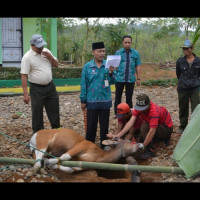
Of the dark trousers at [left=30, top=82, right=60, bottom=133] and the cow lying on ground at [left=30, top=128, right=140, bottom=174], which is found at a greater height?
the dark trousers at [left=30, top=82, right=60, bottom=133]

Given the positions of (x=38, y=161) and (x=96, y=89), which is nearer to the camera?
(x=38, y=161)

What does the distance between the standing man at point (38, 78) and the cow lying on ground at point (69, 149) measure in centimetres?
73

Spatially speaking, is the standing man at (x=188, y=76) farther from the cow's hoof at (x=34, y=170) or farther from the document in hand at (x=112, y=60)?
the cow's hoof at (x=34, y=170)

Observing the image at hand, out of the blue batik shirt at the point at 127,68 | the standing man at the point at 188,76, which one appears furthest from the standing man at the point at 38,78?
the standing man at the point at 188,76

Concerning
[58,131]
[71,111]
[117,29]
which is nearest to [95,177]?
[58,131]

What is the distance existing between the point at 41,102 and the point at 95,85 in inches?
41.1

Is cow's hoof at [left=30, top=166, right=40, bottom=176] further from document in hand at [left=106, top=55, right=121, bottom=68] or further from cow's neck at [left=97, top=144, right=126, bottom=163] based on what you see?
document in hand at [left=106, top=55, right=121, bottom=68]

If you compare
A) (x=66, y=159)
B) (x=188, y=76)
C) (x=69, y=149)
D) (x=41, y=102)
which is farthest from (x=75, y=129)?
(x=188, y=76)

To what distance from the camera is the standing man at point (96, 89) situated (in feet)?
18.2

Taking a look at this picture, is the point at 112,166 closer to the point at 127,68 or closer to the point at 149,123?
the point at 149,123

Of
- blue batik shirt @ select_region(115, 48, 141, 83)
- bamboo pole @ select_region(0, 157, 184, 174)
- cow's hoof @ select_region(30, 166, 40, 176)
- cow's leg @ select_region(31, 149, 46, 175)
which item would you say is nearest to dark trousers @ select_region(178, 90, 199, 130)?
blue batik shirt @ select_region(115, 48, 141, 83)

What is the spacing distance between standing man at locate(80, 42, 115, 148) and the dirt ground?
1015 millimetres

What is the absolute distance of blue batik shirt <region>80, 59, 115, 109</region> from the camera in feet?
18.2

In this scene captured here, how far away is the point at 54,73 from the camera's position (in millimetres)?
13016
